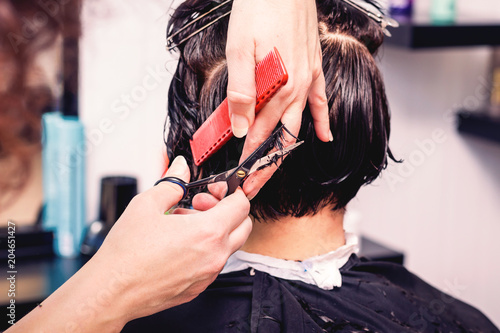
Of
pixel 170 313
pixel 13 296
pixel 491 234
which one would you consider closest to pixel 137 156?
pixel 13 296

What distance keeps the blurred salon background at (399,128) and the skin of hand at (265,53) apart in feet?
1.95

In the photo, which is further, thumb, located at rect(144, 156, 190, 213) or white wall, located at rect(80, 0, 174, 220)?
white wall, located at rect(80, 0, 174, 220)

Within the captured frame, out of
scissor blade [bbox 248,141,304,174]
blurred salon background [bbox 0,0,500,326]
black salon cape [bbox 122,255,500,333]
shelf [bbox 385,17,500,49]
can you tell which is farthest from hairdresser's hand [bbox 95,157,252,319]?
shelf [bbox 385,17,500,49]

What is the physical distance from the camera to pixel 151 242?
2.78 ft

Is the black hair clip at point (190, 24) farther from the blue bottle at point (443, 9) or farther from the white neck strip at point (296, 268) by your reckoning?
the blue bottle at point (443, 9)

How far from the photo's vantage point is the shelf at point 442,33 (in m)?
2.11

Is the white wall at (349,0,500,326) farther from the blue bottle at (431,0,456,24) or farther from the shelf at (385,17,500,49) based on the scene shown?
the shelf at (385,17,500,49)

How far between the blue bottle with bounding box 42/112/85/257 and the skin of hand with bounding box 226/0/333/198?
116 cm

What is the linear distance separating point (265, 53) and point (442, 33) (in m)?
1.51

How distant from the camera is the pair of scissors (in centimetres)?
98

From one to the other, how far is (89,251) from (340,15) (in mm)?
1269

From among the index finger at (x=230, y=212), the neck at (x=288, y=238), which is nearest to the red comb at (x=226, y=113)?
the index finger at (x=230, y=212)

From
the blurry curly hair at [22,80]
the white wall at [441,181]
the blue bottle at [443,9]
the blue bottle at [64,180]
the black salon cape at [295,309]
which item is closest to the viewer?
the black salon cape at [295,309]

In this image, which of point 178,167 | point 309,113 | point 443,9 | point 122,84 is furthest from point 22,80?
point 443,9
